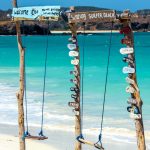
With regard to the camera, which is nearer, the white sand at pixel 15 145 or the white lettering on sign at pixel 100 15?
the white lettering on sign at pixel 100 15

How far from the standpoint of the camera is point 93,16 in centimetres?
1014

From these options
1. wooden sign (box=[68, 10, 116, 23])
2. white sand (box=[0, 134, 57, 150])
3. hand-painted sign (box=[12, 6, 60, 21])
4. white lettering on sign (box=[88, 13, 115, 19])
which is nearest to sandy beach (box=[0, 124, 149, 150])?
white sand (box=[0, 134, 57, 150])

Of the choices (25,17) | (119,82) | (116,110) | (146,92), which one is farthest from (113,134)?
(119,82)

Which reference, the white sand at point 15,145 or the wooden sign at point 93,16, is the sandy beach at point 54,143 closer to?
the white sand at point 15,145

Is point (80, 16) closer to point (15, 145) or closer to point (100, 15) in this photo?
point (100, 15)

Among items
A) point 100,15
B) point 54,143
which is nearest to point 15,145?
point 54,143

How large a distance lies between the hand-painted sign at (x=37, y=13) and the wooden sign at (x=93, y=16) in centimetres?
28

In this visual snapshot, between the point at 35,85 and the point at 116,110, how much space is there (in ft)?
30.8

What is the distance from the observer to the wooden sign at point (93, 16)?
9.78 m

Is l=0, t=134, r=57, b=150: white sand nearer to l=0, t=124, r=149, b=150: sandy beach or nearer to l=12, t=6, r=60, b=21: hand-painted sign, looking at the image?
l=0, t=124, r=149, b=150: sandy beach

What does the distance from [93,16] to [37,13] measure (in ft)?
4.13

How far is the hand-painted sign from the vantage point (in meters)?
10.7

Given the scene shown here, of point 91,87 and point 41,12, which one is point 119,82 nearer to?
point 91,87

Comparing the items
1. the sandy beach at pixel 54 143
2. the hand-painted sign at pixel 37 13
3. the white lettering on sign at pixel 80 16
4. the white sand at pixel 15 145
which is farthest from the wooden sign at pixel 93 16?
the white sand at pixel 15 145
